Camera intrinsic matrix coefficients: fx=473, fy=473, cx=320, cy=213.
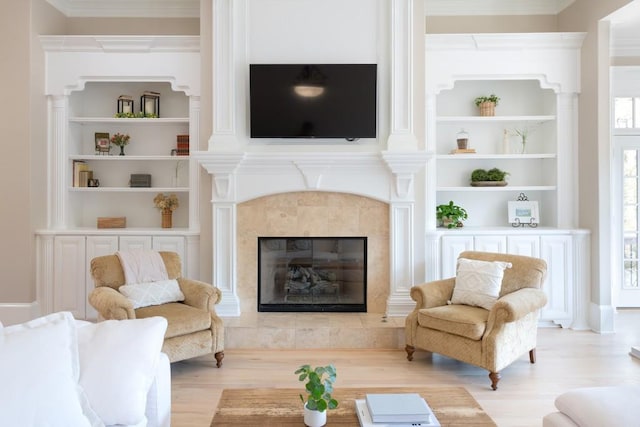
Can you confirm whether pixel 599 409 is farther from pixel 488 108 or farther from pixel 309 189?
pixel 488 108

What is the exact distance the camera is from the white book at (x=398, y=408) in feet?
5.91

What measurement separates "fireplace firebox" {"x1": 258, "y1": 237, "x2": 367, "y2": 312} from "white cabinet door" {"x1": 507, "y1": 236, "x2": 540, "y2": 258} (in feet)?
4.65

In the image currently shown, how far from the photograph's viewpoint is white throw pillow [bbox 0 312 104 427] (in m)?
1.44

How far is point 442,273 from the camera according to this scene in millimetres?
4590

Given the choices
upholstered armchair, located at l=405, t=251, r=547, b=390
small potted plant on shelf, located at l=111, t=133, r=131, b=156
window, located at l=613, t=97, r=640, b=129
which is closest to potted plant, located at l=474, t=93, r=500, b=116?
window, located at l=613, t=97, r=640, b=129

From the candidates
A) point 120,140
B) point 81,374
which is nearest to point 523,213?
point 120,140

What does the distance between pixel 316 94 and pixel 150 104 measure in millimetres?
1809

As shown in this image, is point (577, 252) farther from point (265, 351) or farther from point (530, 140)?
point (265, 351)

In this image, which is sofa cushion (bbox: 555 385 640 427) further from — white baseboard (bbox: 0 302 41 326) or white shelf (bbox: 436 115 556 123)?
white baseboard (bbox: 0 302 41 326)

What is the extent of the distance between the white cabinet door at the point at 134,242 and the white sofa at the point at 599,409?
3795mm

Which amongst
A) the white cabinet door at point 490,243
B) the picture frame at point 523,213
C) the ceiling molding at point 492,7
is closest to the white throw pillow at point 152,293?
the white cabinet door at point 490,243

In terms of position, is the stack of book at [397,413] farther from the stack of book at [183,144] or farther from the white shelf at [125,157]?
the stack of book at [183,144]

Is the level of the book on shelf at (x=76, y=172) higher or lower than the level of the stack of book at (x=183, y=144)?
lower

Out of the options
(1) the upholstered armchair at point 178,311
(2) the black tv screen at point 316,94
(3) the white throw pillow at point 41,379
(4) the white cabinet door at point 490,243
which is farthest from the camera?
(4) the white cabinet door at point 490,243
